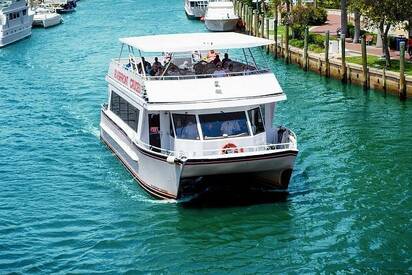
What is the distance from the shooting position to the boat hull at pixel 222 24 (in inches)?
3637

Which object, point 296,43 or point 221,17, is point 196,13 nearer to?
point 221,17

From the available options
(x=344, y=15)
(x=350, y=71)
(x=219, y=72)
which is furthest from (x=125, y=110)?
(x=344, y=15)

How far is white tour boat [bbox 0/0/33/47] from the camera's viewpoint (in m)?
87.7

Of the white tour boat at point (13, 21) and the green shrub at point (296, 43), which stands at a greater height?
the white tour boat at point (13, 21)

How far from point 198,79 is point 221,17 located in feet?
209

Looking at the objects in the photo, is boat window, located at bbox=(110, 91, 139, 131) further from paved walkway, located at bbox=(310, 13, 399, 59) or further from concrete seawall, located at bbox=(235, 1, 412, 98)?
paved walkway, located at bbox=(310, 13, 399, 59)

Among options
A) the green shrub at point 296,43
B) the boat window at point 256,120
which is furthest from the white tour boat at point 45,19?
the boat window at point 256,120

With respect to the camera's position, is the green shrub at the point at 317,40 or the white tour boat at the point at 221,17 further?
the white tour boat at the point at 221,17

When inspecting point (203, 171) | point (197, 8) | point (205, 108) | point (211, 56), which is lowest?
point (203, 171)

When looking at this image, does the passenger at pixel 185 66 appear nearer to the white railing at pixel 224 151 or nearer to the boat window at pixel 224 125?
the boat window at pixel 224 125

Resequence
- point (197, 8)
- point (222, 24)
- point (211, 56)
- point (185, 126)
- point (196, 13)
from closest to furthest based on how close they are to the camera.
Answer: point (185, 126)
point (211, 56)
point (222, 24)
point (197, 8)
point (196, 13)

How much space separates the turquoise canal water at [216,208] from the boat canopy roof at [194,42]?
5651 mm

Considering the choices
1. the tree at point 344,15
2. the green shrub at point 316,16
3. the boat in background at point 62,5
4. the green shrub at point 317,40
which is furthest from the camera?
the boat in background at point 62,5

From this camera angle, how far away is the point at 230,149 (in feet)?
91.9
